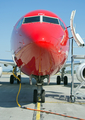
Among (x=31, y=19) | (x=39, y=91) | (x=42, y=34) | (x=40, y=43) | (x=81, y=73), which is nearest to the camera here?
(x=40, y=43)

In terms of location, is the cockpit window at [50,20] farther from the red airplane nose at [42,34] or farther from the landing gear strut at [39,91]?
the landing gear strut at [39,91]

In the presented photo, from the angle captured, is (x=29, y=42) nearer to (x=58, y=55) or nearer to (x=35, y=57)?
(x=35, y=57)

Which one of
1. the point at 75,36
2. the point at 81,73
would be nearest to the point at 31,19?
the point at 75,36

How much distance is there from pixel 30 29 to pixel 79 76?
14.0 ft

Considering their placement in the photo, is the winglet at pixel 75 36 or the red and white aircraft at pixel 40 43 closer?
the red and white aircraft at pixel 40 43

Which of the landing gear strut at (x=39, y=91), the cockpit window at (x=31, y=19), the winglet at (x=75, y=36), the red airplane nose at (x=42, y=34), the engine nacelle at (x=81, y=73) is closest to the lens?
the red airplane nose at (x=42, y=34)

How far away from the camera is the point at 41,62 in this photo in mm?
5551

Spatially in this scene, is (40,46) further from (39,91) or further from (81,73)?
(81,73)

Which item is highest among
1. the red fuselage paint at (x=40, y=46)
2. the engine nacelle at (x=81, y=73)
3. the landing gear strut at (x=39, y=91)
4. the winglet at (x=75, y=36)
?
the winglet at (x=75, y=36)

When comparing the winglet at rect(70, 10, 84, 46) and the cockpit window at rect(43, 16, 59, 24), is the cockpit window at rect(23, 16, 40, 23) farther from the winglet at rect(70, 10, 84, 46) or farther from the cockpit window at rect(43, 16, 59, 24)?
the winglet at rect(70, 10, 84, 46)

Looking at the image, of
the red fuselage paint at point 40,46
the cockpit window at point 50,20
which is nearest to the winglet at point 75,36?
the cockpit window at point 50,20

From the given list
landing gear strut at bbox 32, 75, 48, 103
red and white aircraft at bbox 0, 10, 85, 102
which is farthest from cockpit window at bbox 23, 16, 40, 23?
landing gear strut at bbox 32, 75, 48, 103

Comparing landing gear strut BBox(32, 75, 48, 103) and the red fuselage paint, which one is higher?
the red fuselage paint

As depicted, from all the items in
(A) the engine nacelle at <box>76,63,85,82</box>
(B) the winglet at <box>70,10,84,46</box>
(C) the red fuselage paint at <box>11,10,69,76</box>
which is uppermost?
(B) the winglet at <box>70,10,84,46</box>
